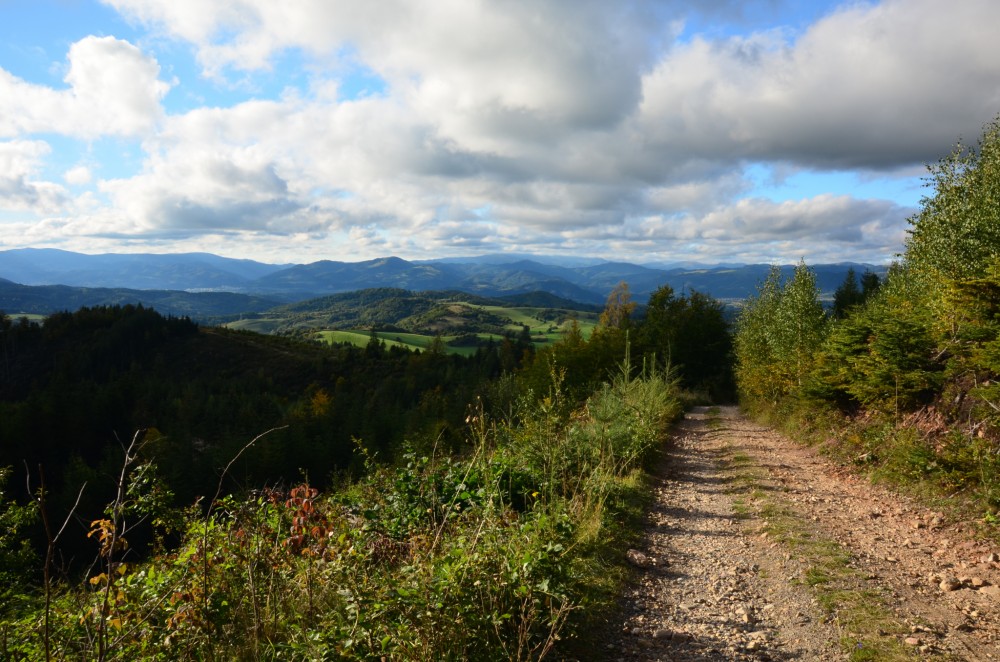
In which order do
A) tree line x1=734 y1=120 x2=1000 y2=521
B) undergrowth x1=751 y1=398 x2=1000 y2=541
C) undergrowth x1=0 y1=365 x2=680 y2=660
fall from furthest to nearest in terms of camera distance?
tree line x1=734 y1=120 x2=1000 y2=521 < undergrowth x1=751 y1=398 x2=1000 y2=541 < undergrowth x1=0 y1=365 x2=680 y2=660

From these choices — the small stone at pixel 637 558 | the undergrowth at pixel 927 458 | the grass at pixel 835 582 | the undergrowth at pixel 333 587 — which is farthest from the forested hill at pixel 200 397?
the undergrowth at pixel 333 587

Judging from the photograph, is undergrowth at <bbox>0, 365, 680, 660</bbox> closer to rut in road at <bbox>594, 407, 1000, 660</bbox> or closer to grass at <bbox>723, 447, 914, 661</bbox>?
rut in road at <bbox>594, 407, 1000, 660</bbox>

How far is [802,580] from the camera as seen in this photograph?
5.56 meters

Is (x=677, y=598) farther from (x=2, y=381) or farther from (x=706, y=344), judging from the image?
(x=2, y=381)

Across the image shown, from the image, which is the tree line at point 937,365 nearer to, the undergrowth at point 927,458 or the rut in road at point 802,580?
the undergrowth at point 927,458

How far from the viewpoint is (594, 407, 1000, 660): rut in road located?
4.39m

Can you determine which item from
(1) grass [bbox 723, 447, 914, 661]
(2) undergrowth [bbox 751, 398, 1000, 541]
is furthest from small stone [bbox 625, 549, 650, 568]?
(2) undergrowth [bbox 751, 398, 1000, 541]

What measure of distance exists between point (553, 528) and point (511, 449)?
11.2 feet

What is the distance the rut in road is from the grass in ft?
0.05

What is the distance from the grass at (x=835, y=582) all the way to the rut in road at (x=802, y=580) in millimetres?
16

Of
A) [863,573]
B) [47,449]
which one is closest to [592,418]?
[863,573]

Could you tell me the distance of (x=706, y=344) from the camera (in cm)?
4194

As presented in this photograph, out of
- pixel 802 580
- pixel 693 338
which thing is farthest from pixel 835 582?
pixel 693 338

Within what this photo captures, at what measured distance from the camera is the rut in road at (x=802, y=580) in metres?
4.39
